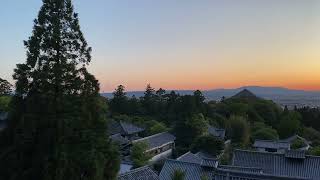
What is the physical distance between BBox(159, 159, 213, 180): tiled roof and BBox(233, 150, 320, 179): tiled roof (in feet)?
7.53

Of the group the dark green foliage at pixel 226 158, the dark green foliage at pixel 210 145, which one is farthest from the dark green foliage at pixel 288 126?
the dark green foliage at pixel 210 145

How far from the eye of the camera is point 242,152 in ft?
72.2

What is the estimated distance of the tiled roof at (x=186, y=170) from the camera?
67.1 ft

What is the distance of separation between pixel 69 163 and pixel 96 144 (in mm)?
1037

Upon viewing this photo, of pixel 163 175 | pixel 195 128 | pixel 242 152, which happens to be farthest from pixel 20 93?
pixel 195 128

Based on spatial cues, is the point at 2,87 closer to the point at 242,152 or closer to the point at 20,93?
the point at 242,152

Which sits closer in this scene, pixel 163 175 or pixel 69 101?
pixel 69 101

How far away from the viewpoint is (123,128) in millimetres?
41188

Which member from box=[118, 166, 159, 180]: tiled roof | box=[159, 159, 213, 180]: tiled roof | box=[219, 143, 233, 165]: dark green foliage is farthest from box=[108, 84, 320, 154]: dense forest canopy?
box=[118, 166, 159, 180]: tiled roof

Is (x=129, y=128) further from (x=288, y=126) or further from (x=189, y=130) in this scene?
(x=288, y=126)

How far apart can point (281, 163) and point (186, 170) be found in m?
5.38

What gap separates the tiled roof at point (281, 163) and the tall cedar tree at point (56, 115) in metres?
12.3

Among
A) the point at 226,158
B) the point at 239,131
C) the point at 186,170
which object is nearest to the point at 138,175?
the point at 186,170

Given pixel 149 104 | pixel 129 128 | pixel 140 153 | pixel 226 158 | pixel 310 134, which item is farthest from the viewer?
pixel 149 104
